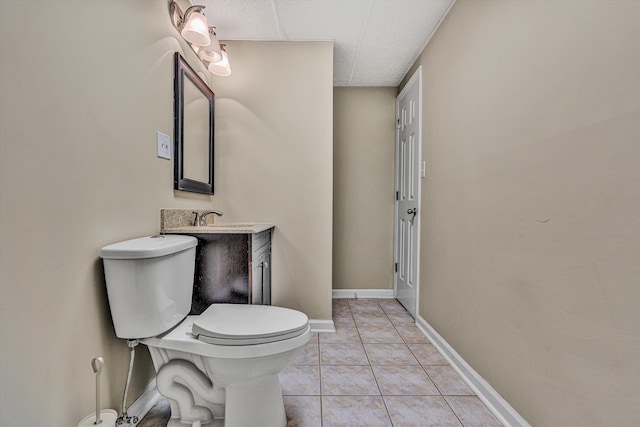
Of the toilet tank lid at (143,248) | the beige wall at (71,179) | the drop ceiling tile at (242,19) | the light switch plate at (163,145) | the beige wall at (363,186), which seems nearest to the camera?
the beige wall at (71,179)

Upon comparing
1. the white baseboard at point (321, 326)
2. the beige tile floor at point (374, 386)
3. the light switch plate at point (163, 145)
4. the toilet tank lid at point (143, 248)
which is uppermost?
the light switch plate at point (163, 145)

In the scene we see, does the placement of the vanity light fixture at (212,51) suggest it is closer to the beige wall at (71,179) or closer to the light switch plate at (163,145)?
the beige wall at (71,179)

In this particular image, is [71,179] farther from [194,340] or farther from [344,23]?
[344,23]

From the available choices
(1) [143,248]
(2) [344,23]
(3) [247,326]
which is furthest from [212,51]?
(3) [247,326]

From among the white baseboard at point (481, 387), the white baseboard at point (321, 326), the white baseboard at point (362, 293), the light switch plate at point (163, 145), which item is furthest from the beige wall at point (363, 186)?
the light switch plate at point (163, 145)

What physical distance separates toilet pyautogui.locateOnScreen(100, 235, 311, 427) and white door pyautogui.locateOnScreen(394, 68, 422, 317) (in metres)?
1.52

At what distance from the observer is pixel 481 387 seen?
4.57 ft

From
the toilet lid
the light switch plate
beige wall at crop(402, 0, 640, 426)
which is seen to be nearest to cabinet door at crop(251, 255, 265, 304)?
the toilet lid

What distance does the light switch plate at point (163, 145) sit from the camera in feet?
4.55

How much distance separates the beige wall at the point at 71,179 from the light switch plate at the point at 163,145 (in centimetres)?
4

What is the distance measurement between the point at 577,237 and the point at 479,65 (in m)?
1.00

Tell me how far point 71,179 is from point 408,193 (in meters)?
2.29

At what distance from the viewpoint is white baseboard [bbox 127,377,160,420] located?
1207 mm

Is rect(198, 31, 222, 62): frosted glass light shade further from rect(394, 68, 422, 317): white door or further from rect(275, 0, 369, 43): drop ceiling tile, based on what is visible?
rect(394, 68, 422, 317): white door
